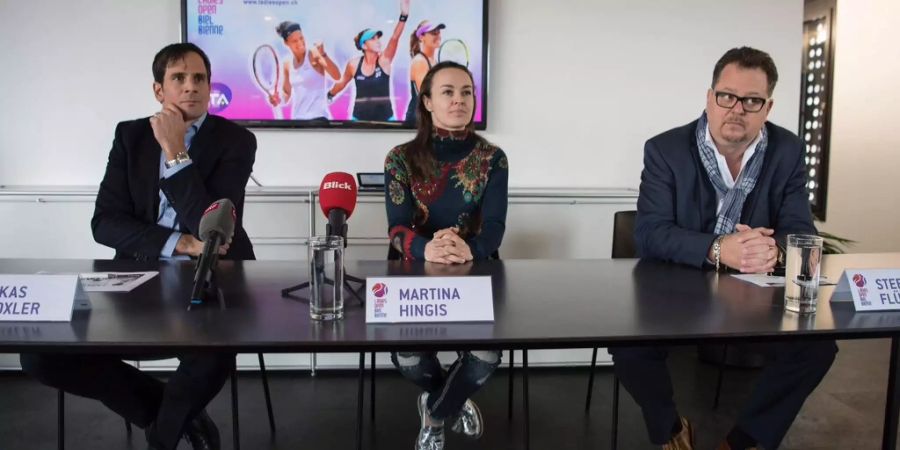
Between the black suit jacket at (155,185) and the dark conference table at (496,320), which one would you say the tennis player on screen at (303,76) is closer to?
the black suit jacket at (155,185)

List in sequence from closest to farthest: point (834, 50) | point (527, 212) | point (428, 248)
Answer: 1. point (428, 248)
2. point (527, 212)
3. point (834, 50)

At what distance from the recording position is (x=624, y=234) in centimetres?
246

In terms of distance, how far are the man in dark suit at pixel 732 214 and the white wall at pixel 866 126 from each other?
3.46 metres

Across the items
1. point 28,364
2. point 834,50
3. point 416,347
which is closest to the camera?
point 416,347

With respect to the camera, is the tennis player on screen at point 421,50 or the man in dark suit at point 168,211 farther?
the tennis player on screen at point 421,50

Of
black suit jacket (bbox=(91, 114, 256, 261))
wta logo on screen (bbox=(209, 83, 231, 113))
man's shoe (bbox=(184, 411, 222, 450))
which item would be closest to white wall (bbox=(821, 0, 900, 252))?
wta logo on screen (bbox=(209, 83, 231, 113))

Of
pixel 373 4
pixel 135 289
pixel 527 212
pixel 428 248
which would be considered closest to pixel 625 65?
pixel 527 212

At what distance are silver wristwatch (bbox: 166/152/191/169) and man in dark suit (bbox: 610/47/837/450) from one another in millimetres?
1325

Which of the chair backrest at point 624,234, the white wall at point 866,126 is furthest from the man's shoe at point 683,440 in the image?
the white wall at point 866,126

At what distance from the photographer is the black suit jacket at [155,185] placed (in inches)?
74.5

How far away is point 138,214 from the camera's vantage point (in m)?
2.06

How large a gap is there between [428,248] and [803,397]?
1.06 metres

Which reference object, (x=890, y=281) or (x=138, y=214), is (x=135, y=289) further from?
(x=890, y=281)

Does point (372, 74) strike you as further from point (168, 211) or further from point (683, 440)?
point (683, 440)
